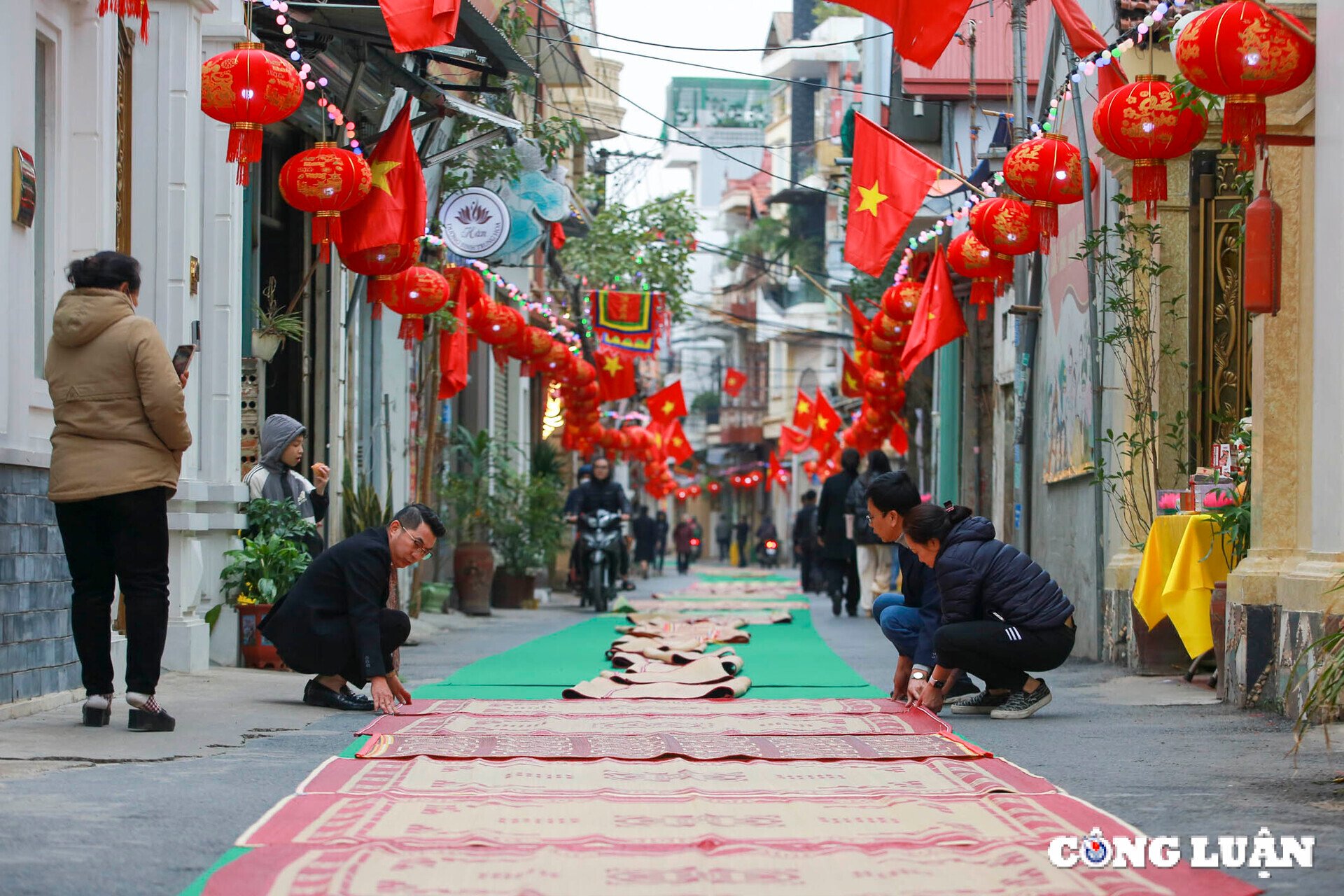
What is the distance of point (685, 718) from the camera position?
27.0 ft

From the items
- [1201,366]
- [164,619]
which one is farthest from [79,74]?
[1201,366]

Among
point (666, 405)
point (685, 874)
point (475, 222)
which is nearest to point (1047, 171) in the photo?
point (475, 222)

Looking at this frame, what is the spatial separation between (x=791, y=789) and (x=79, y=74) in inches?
216

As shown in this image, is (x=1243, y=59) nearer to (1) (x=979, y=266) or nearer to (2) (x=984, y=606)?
(2) (x=984, y=606)

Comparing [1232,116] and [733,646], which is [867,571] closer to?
[733,646]

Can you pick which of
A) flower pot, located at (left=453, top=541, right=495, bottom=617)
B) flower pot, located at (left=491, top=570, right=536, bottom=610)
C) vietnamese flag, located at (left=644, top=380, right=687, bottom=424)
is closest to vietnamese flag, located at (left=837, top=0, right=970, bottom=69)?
flower pot, located at (left=453, top=541, right=495, bottom=617)

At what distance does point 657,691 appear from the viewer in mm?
9688

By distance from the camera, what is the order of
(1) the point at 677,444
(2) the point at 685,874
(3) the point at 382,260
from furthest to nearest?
(1) the point at 677,444 → (3) the point at 382,260 → (2) the point at 685,874

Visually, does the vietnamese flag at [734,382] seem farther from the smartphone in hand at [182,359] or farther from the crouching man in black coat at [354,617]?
the smartphone in hand at [182,359]

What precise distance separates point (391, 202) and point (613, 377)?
61.7 ft

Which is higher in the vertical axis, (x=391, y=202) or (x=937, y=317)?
(x=391, y=202)

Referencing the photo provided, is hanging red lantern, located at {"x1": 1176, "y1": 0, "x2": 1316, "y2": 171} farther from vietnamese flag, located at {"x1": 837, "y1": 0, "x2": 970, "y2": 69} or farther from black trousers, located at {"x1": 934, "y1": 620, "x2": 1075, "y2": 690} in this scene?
vietnamese flag, located at {"x1": 837, "y1": 0, "x2": 970, "y2": 69}

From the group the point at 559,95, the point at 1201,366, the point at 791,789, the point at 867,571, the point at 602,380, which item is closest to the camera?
the point at 791,789

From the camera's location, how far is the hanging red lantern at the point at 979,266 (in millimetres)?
13750
